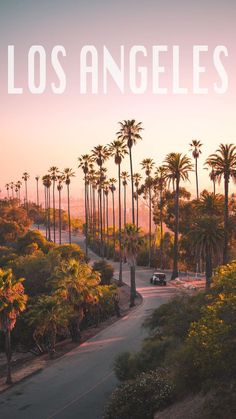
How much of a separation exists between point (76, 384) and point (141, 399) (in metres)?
8.14

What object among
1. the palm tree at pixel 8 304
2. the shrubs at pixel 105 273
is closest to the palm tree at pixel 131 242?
the shrubs at pixel 105 273

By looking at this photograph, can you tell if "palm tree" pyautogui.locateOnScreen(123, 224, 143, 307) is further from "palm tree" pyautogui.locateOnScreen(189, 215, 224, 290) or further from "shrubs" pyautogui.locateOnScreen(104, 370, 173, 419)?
"shrubs" pyautogui.locateOnScreen(104, 370, 173, 419)

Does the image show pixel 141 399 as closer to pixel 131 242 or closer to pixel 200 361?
pixel 200 361

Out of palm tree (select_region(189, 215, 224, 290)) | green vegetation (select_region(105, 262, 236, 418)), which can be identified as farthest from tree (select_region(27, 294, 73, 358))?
palm tree (select_region(189, 215, 224, 290))

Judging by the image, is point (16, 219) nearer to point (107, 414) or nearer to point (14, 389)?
point (14, 389)

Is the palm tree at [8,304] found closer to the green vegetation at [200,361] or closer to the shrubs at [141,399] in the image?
the green vegetation at [200,361]

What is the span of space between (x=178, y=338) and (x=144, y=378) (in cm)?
539

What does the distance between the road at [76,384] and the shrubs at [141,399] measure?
2949 mm

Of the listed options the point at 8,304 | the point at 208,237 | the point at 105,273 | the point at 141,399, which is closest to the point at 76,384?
the point at 8,304

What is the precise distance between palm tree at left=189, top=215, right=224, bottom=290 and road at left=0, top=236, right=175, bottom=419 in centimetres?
1359

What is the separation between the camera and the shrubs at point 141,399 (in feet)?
60.3

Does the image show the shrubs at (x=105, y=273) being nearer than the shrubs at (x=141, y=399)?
No

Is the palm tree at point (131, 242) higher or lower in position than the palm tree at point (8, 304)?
higher

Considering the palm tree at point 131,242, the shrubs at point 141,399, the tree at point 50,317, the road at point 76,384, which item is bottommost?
the road at point 76,384
